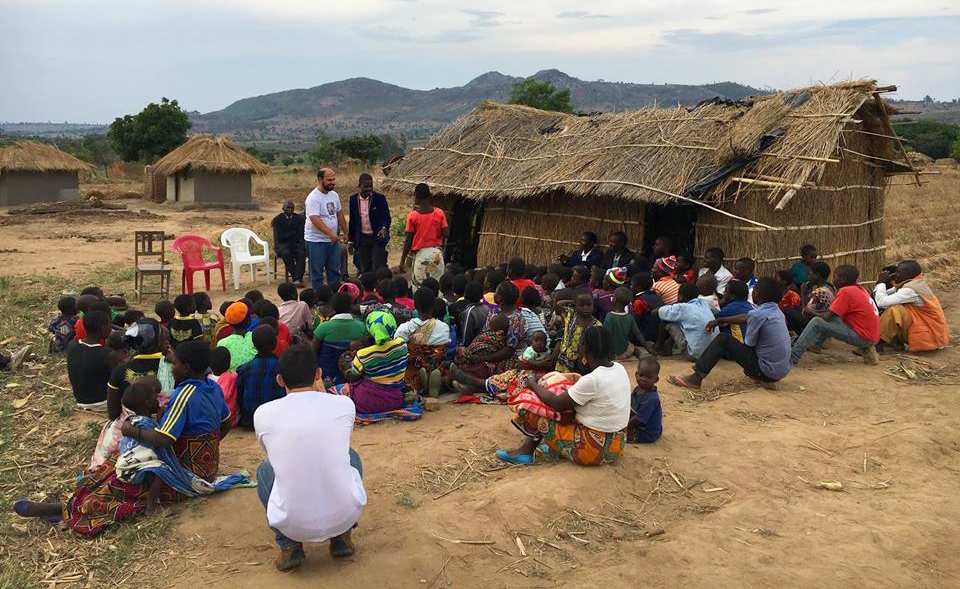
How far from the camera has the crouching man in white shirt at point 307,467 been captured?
3373 millimetres

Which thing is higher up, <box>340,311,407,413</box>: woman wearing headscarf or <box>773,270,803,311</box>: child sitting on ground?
<box>773,270,803,311</box>: child sitting on ground

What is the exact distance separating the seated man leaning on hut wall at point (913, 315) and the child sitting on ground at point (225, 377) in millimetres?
6332

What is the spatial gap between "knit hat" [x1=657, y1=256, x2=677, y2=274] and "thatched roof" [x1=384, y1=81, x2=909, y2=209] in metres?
0.69

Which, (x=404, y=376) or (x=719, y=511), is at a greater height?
(x=404, y=376)

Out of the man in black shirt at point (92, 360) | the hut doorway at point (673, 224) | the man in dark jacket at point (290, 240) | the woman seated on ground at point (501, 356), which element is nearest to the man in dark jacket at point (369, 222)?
the man in dark jacket at point (290, 240)

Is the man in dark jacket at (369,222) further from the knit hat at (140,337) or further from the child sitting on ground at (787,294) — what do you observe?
the child sitting on ground at (787,294)

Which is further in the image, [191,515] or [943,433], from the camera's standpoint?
[943,433]

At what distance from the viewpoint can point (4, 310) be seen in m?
9.20

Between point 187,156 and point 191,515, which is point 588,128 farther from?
point 187,156

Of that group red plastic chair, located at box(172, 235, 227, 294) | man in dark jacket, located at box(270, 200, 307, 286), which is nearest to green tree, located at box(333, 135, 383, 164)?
man in dark jacket, located at box(270, 200, 307, 286)

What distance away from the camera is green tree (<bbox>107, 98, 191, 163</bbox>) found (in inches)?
1190

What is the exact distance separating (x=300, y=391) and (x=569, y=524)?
1.59 metres

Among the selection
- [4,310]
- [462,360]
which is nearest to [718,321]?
[462,360]

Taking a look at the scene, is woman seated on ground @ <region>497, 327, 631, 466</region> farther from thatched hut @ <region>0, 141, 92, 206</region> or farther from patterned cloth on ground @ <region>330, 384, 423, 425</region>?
thatched hut @ <region>0, 141, 92, 206</region>
